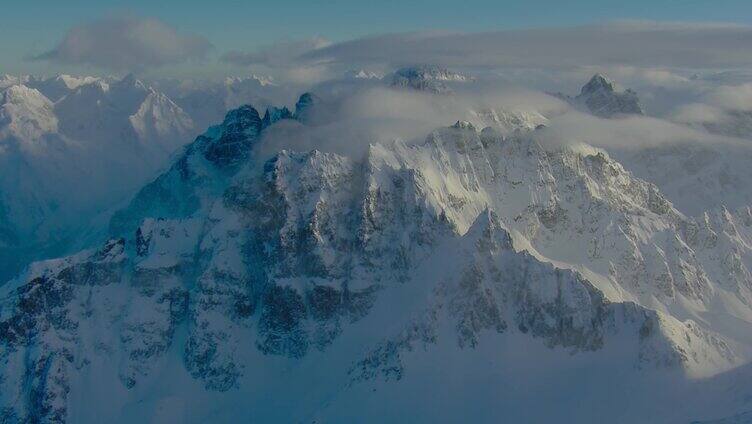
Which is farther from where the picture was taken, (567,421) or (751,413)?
(567,421)

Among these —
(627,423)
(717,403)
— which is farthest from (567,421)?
(717,403)

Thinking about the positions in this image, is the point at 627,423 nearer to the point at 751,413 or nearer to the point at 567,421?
the point at 567,421

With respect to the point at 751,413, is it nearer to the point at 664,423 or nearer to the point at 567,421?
the point at 664,423

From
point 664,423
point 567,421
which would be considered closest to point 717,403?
point 664,423

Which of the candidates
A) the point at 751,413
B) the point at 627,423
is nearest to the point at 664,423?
the point at 627,423

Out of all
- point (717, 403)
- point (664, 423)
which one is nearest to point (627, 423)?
point (664, 423)

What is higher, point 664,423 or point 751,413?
point 751,413

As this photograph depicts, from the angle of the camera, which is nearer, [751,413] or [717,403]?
[751,413]
